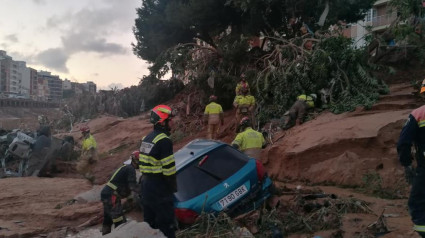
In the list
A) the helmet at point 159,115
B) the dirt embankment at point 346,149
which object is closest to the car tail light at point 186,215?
the helmet at point 159,115

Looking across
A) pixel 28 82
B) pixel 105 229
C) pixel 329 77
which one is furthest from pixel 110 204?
pixel 28 82

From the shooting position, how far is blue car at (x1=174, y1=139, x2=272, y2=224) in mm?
5246

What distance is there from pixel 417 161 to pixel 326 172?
4.42 meters

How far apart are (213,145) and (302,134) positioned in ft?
13.4

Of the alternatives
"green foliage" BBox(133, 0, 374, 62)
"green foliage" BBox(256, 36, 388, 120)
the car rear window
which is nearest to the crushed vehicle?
"green foliage" BBox(256, 36, 388, 120)

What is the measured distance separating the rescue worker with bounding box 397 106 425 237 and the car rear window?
2349 millimetres

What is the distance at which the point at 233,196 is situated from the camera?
551cm

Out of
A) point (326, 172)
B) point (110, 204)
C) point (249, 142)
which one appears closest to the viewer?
point (110, 204)

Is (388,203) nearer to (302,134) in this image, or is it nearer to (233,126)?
(302,134)

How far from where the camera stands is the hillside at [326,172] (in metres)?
6.88

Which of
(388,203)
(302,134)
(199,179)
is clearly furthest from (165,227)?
(302,134)

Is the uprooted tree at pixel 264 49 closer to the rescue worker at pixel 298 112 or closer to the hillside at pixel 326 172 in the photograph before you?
the rescue worker at pixel 298 112

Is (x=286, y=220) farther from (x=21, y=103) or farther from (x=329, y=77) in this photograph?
(x=21, y=103)

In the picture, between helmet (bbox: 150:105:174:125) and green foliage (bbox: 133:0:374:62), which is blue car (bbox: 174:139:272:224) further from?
green foliage (bbox: 133:0:374:62)
